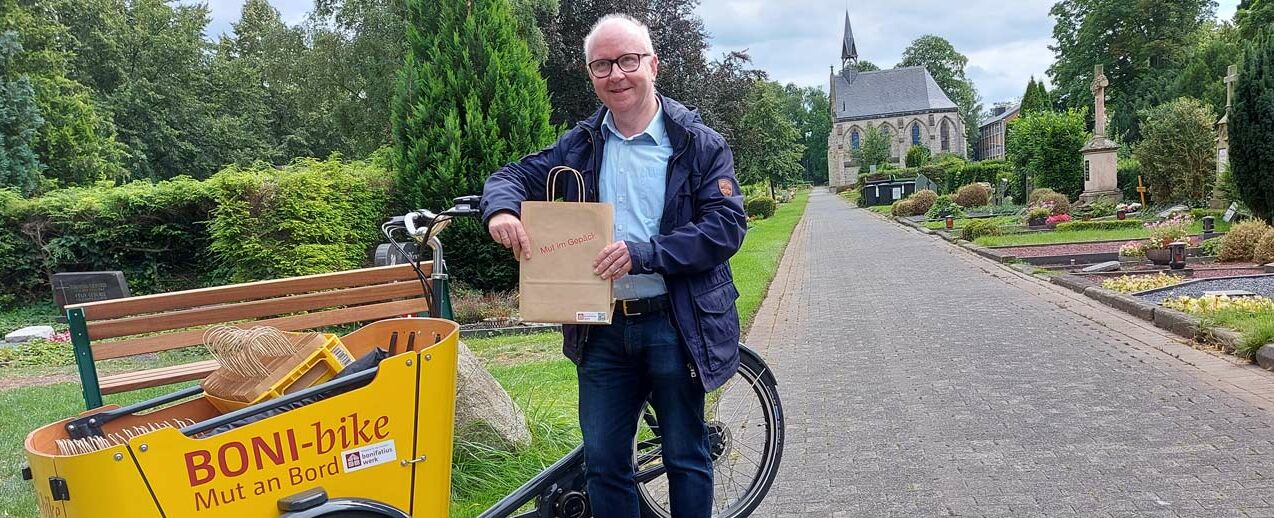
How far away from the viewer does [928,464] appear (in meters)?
4.11

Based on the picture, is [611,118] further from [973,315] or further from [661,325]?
[973,315]

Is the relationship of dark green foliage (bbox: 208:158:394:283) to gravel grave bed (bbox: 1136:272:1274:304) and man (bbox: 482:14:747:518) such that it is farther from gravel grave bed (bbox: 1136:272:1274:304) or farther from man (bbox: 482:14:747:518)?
gravel grave bed (bbox: 1136:272:1274:304)

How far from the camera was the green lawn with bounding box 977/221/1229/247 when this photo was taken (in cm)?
1741

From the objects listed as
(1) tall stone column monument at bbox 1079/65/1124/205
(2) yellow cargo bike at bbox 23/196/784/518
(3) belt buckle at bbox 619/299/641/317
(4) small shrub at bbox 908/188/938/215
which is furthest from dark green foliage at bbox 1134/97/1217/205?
(2) yellow cargo bike at bbox 23/196/784/518

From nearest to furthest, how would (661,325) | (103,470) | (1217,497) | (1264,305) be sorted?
(103,470) < (661,325) < (1217,497) < (1264,305)

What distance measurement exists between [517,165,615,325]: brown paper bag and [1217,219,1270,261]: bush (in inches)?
526

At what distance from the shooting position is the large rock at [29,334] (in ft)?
35.1

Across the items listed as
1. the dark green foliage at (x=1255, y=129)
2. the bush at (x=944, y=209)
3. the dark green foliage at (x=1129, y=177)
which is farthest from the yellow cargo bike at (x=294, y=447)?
the dark green foliage at (x=1129, y=177)

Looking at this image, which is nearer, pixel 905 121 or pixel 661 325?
pixel 661 325

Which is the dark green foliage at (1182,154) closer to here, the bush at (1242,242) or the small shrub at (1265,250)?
the bush at (1242,242)

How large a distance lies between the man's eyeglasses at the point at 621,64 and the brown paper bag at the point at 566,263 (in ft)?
1.41

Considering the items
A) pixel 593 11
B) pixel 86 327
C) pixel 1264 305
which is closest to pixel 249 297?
pixel 86 327

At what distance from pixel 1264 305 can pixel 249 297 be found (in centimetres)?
828

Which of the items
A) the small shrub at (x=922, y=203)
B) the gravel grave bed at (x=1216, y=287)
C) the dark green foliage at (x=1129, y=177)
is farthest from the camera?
the small shrub at (x=922, y=203)
